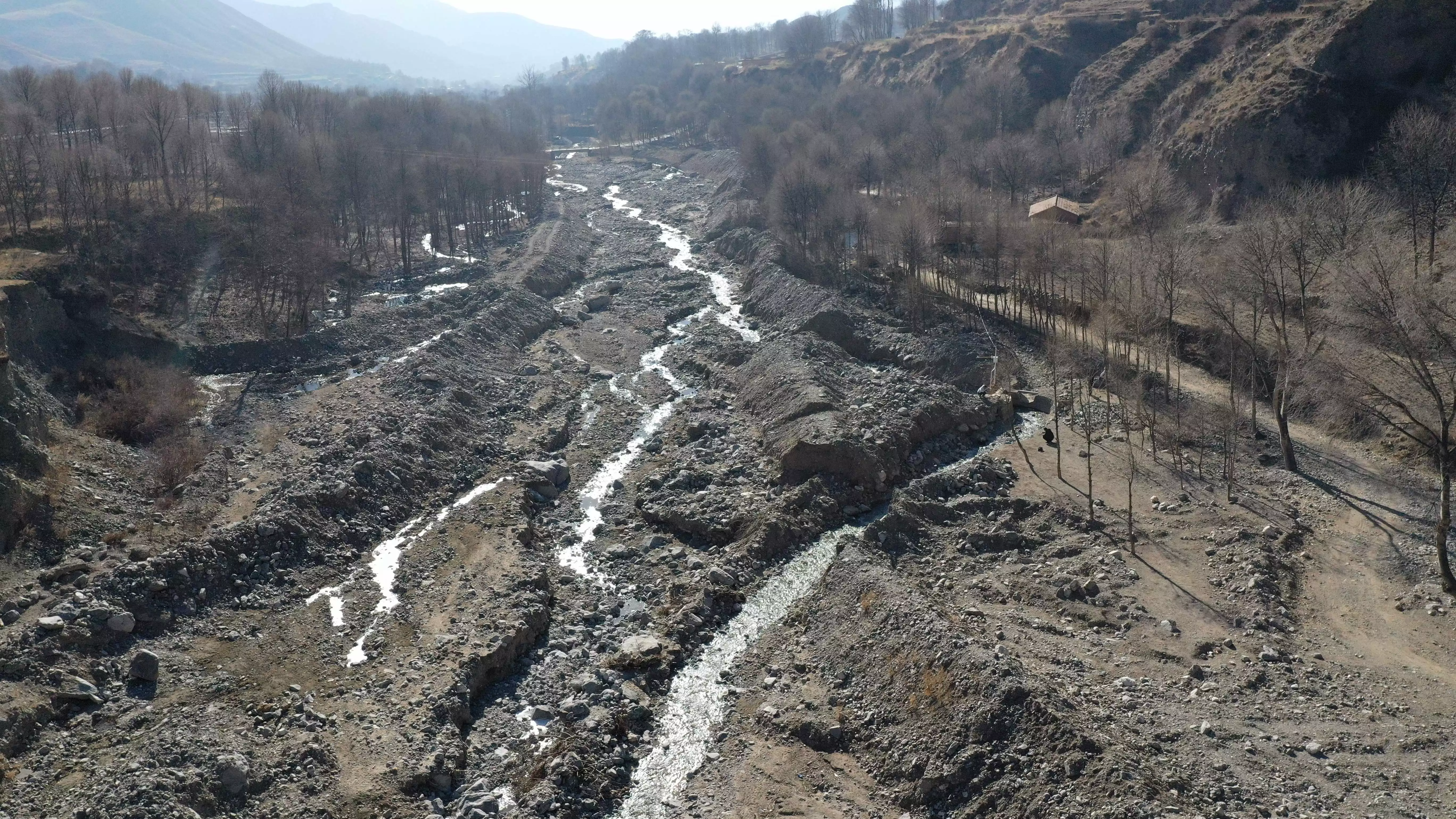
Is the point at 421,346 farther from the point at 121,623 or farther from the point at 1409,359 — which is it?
the point at 1409,359

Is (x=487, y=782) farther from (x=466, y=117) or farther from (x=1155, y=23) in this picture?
(x=466, y=117)

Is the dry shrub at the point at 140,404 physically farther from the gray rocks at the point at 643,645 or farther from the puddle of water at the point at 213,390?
the gray rocks at the point at 643,645

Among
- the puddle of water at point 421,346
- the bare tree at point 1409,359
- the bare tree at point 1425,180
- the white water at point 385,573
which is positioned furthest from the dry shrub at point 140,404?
the bare tree at point 1425,180

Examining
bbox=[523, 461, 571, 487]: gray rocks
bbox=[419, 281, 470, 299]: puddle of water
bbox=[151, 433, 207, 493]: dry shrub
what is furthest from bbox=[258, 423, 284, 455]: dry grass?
bbox=[419, 281, 470, 299]: puddle of water

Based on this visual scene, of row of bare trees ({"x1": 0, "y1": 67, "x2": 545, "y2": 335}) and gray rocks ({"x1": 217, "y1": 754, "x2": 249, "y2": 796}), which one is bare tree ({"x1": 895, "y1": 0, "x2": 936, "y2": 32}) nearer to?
row of bare trees ({"x1": 0, "y1": 67, "x2": 545, "y2": 335})

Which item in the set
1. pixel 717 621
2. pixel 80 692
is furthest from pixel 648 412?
pixel 80 692

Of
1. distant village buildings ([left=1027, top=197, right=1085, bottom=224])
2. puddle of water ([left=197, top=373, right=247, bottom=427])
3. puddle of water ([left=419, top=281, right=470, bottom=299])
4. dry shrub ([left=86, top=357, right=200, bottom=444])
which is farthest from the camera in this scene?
distant village buildings ([left=1027, top=197, right=1085, bottom=224])
